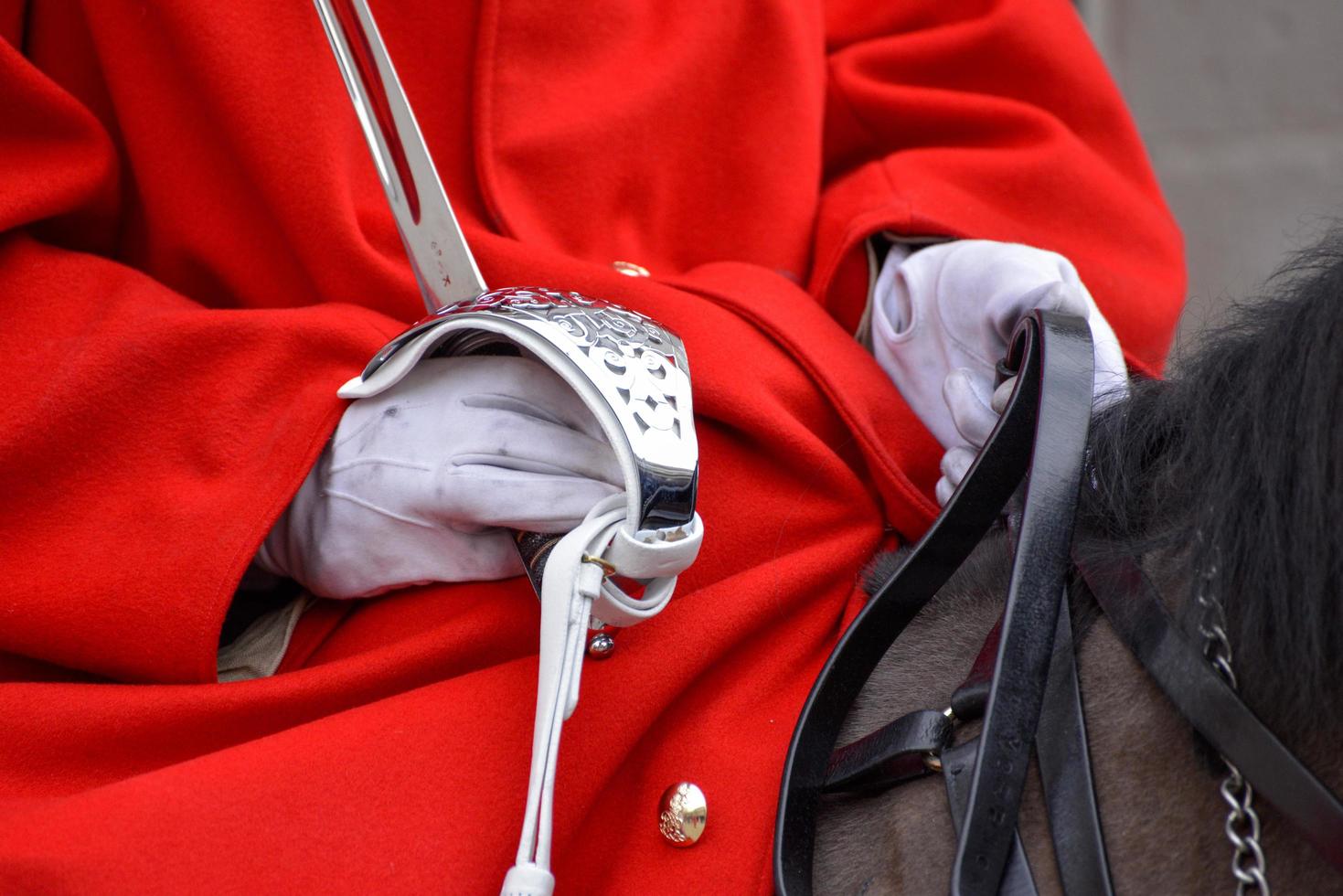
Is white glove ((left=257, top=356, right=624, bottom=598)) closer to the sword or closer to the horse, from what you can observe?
the sword

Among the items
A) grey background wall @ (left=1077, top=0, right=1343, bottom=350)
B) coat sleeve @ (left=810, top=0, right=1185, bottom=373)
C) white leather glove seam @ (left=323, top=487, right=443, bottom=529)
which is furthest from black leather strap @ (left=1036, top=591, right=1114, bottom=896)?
grey background wall @ (left=1077, top=0, right=1343, bottom=350)

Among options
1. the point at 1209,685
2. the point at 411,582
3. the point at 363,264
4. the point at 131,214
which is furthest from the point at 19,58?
the point at 1209,685

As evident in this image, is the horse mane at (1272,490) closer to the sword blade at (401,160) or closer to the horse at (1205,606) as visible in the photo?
the horse at (1205,606)

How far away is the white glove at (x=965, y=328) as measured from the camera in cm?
84

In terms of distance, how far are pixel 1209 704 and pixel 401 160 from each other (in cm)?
64

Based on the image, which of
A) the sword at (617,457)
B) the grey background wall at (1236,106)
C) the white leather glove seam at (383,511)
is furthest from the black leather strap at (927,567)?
the grey background wall at (1236,106)

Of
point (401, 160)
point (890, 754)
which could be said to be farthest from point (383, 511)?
point (890, 754)

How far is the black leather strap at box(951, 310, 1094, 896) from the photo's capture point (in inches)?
22.5

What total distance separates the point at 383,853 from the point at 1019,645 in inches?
15.0

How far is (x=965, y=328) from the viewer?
2.96ft

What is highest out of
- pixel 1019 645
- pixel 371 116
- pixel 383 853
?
pixel 371 116

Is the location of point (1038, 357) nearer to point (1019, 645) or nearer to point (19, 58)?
point (1019, 645)

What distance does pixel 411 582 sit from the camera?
0.80 m

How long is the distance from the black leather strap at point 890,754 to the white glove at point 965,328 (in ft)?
0.78
